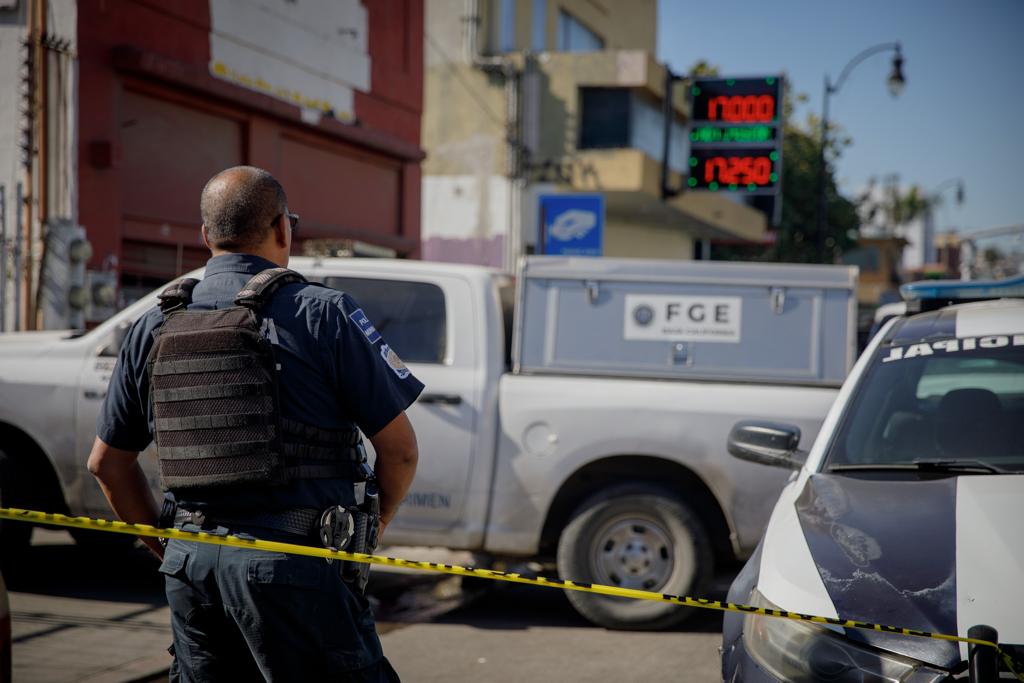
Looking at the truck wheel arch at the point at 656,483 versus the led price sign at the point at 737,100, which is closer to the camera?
the truck wheel arch at the point at 656,483

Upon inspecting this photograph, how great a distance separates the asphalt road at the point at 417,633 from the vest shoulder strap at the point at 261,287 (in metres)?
2.97

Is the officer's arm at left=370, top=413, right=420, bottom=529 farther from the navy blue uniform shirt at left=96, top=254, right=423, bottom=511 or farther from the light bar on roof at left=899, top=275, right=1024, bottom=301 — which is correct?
the light bar on roof at left=899, top=275, right=1024, bottom=301

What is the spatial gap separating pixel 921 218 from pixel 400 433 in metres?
98.2

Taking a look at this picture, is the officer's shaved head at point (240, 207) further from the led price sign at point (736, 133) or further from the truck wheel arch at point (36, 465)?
the led price sign at point (736, 133)

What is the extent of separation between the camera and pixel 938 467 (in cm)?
362

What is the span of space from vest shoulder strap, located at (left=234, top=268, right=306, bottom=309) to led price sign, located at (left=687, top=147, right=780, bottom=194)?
15115 mm

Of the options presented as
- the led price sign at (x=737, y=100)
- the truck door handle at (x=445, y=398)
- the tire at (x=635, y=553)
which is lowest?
the tire at (x=635, y=553)

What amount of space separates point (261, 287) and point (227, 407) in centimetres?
30

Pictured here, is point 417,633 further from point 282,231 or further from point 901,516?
point 282,231

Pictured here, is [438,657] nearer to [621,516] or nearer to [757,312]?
[621,516]

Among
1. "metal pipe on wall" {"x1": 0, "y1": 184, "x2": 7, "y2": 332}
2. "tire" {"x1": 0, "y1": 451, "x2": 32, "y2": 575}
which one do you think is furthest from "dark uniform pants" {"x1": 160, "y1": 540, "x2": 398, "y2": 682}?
"metal pipe on wall" {"x1": 0, "y1": 184, "x2": 7, "y2": 332}

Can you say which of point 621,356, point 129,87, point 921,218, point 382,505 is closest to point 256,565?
point 382,505

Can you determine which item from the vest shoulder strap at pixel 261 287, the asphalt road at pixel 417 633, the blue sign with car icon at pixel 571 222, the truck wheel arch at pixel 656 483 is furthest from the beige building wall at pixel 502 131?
the vest shoulder strap at pixel 261 287

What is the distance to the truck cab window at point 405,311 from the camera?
6.16 m
